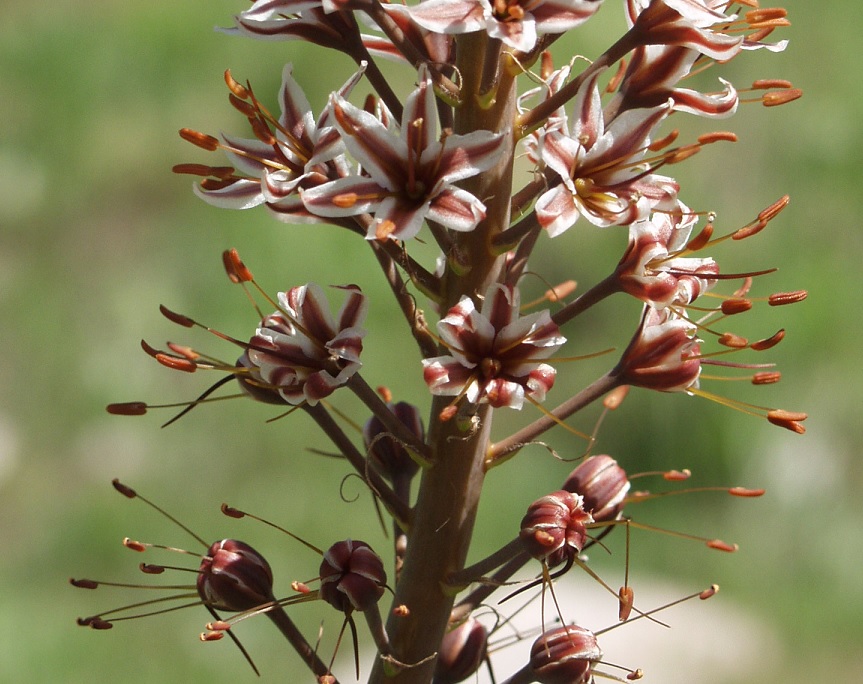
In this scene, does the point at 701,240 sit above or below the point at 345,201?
below

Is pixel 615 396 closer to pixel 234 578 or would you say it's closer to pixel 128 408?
Result: pixel 234 578

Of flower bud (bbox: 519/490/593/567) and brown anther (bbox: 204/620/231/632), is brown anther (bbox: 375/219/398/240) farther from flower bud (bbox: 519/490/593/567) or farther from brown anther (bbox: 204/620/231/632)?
brown anther (bbox: 204/620/231/632)

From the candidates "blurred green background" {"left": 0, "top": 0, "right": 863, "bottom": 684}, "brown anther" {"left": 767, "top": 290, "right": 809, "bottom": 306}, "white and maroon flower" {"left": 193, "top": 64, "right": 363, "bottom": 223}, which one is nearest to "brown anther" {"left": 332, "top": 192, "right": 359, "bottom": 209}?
"white and maroon flower" {"left": 193, "top": 64, "right": 363, "bottom": 223}

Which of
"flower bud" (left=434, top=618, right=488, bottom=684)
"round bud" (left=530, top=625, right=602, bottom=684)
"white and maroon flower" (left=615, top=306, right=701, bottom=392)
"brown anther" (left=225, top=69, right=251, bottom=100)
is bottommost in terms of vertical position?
"flower bud" (left=434, top=618, right=488, bottom=684)

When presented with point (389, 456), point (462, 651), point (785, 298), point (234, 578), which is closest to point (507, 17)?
point (785, 298)

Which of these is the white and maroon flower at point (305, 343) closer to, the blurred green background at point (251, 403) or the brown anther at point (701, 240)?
the brown anther at point (701, 240)

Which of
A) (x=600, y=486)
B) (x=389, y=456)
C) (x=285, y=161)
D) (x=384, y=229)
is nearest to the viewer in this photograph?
(x=384, y=229)

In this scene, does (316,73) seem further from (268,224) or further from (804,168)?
(804,168)

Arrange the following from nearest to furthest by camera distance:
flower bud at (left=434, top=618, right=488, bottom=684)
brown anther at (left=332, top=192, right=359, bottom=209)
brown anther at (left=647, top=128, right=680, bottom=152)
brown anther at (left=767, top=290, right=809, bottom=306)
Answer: brown anther at (left=332, top=192, right=359, bottom=209) < brown anther at (left=647, top=128, right=680, bottom=152) < brown anther at (left=767, top=290, right=809, bottom=306) < flower bud at (left=434, top=618, right=488, bottom=684)
